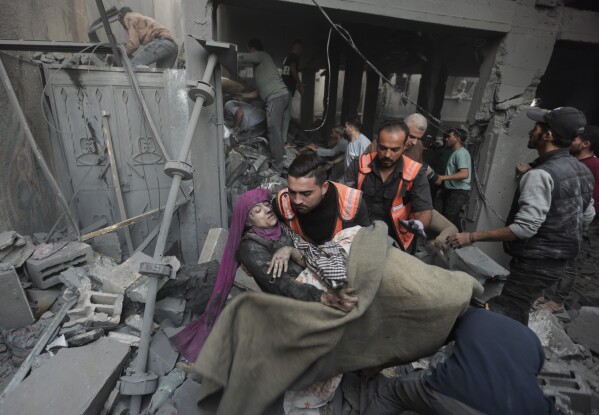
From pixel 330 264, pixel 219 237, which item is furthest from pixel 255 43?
pixel 330 264

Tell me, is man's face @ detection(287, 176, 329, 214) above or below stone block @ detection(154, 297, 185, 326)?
above

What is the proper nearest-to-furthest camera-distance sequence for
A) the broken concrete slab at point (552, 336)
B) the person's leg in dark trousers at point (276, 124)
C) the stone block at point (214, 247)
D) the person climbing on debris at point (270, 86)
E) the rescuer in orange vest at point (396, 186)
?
the rescuer in orange vest at point (396, 186) → the broken concrete slab at point (552, 336) → the stone block at point (214, 247) → the person climbing on debris at point (270, 86) → the person's leg in dark trousers at point (276, 124)

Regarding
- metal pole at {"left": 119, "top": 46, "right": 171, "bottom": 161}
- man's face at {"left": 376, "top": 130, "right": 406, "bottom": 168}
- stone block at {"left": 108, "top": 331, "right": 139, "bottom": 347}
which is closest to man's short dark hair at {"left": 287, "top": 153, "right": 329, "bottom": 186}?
man's face at {"left": 376, "top": 130, "right": 406, "bottom": 168}

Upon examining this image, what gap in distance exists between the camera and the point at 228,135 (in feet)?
19.2

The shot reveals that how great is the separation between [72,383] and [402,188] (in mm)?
2948

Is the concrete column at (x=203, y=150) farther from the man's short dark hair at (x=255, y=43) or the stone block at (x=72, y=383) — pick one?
the man's short dark hair at (x=255, y=43)

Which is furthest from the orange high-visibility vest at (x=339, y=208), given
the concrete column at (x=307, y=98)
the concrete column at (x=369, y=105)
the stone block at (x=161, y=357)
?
the concrete column at (x=307, y=98)

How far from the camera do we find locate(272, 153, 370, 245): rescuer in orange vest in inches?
83.8

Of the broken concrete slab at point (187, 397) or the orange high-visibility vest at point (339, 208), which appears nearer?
the broken concrete slab at point (187, 397)

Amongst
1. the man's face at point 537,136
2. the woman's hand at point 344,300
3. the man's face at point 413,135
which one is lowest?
the woman's hand at point 344,300

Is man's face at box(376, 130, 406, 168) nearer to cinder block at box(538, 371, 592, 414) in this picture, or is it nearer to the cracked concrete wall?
cinder block at box(538, 371, 592, 414)

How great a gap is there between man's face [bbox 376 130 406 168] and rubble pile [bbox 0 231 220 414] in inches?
81.7

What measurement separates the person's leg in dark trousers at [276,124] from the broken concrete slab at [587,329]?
4.93 m

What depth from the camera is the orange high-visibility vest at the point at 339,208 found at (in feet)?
7.47
